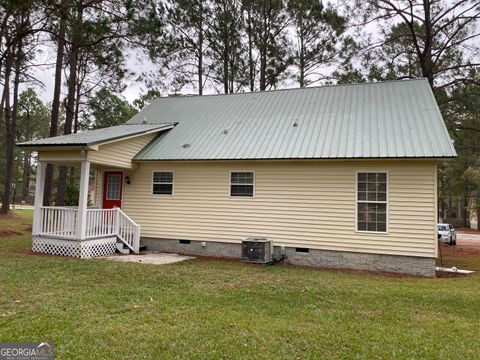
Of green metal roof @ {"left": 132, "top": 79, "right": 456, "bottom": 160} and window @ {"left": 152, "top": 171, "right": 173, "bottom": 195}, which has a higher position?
green metal roof @ {"left": 132, "top": 79, "right": 456, "bottom": 160}

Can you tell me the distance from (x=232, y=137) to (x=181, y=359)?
27.7 feet

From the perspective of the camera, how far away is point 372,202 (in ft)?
30.9

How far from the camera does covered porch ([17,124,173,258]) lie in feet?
32.4

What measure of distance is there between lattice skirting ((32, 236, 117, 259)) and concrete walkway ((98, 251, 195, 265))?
12.7 inches

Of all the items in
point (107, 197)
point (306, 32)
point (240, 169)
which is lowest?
point (107, 197)

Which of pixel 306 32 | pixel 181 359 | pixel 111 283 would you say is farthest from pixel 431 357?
pixel 306 32

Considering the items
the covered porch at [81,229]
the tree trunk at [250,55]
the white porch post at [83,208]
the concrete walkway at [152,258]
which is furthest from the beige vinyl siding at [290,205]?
the tree trunk at [250,55]

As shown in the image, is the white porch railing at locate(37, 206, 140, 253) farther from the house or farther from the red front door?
the red front door

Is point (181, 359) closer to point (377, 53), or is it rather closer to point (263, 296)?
point (263, 296)

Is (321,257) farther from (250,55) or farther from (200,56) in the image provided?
(200,56)

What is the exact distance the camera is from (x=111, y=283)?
684 cm

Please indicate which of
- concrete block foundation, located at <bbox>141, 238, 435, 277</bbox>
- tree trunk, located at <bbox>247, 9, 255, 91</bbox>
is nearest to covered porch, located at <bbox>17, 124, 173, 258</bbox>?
concrete block foundation, located at <bbox>141, 238, 435, 277</bbox>

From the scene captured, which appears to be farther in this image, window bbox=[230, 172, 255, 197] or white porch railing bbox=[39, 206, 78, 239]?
window bbox=[230, 172, 255, 197]

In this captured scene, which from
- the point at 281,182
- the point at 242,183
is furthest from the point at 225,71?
the point at 281,182
